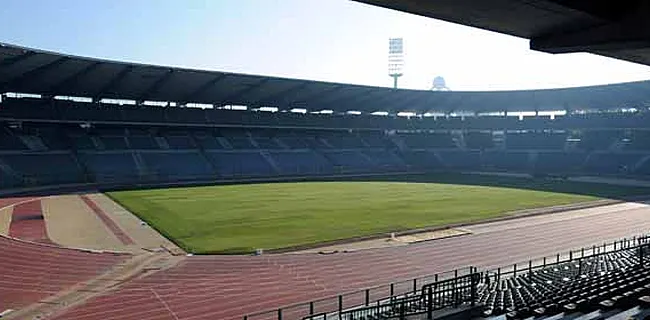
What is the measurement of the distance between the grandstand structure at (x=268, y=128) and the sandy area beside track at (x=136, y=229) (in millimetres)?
15660

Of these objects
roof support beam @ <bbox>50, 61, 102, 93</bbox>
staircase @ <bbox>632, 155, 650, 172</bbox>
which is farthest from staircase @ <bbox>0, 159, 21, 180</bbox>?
staircase @ <bbox>632, 155, 650, 172</bbox>

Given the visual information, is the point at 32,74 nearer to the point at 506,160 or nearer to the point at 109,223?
the point at 109,223

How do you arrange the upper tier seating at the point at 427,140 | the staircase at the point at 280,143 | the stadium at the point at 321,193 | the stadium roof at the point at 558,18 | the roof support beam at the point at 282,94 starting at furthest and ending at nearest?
the upper tier seating at the point at 427,140, the staircase at the point at 280,143, the roof support beam at the point at 282,94, the stadium at the point at 321,193, the stadium roof at the point at 558,18

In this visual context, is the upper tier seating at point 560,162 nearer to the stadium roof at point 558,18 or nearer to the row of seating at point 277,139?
the row of seating at point 277,139

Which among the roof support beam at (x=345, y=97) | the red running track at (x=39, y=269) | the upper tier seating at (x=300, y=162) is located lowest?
the red running track at (x=39, y=269)

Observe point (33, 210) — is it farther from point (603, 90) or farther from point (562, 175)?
point (603, 90)

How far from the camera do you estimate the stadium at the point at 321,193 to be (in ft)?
49.0

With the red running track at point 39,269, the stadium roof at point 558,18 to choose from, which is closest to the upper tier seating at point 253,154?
the red running track at point 39,269

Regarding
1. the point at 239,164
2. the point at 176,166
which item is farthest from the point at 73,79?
the point at 239,164

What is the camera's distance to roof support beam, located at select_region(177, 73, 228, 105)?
59878mm

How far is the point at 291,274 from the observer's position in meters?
20.2

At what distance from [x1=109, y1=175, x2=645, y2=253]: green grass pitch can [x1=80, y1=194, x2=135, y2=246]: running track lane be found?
1.89 metres

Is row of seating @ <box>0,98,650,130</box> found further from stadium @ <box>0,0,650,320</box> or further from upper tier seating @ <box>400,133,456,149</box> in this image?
upper tier seating @ <box>400,133,456,149</box>

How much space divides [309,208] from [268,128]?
38516mm
